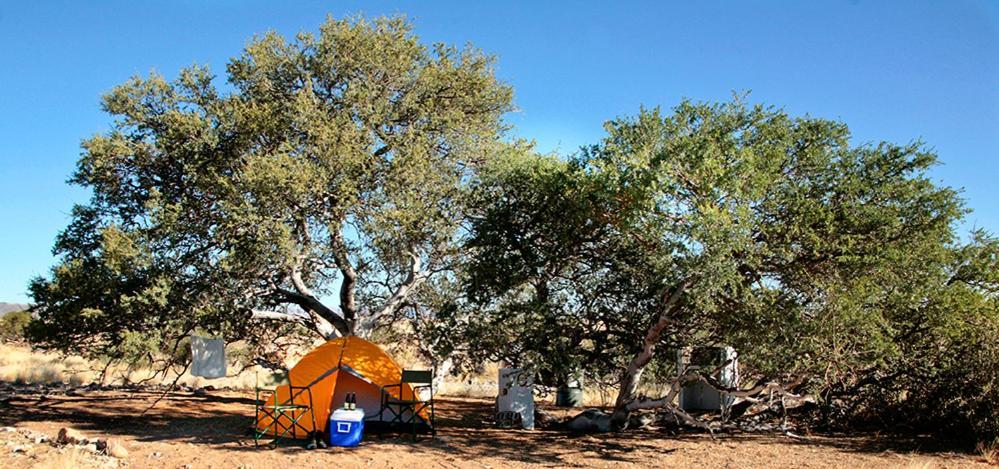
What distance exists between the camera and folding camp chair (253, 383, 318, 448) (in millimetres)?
12070

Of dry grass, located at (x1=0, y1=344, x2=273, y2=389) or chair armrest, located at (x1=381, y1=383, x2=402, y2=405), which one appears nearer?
chair armrest, located at (x1=381, y1=383, x2=402, y2=405)

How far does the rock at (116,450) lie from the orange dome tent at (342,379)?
226 cm

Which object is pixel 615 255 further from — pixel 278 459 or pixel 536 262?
pixel 278 459

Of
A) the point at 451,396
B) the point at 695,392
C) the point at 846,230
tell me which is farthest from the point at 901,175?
the point at 451,396

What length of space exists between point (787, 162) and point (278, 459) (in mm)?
9033

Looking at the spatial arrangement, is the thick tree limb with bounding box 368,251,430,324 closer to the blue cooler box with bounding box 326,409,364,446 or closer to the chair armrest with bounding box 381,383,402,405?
the chair armrest with bounding box 381,383,402,405

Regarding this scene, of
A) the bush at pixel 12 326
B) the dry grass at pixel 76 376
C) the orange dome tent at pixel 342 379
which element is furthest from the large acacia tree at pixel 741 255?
the bush at pixel 12 326

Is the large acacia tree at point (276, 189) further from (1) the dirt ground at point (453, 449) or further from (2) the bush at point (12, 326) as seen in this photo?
(2) the bush at point (12, 326)

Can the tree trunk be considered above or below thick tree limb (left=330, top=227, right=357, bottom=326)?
below

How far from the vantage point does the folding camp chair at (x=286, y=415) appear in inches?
475

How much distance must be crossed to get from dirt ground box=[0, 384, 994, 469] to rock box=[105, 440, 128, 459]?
0.50 feet

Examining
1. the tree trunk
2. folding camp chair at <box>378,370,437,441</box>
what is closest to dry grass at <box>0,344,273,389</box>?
folding camp chair at <box>378,370,437,441</box>

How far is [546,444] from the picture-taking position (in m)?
12.1

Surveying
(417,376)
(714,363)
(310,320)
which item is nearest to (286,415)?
(417,376)
